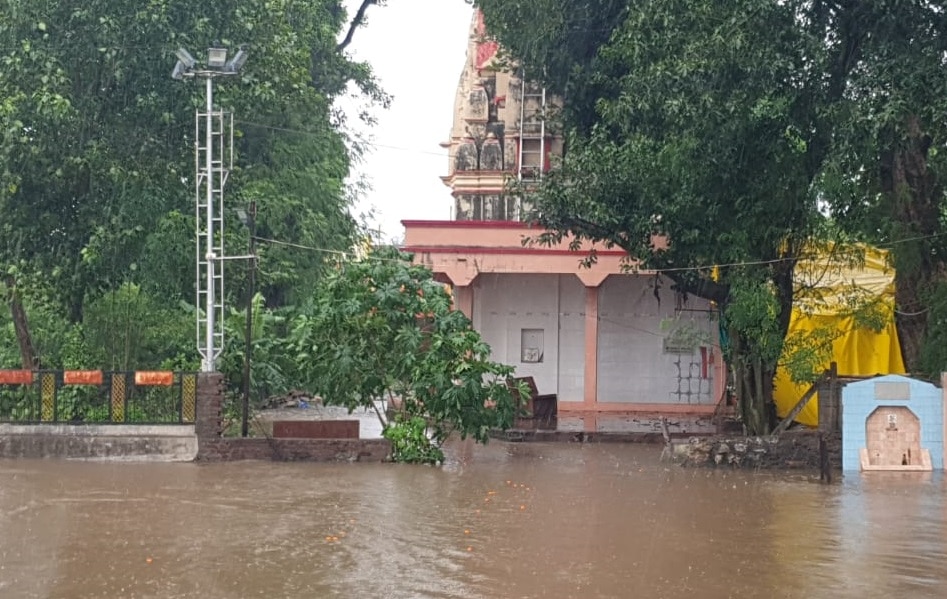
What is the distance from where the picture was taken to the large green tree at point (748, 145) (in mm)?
16594

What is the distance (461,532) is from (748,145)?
8.66 m

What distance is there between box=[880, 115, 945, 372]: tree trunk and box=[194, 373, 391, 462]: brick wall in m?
8.72

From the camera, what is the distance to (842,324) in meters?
21.5

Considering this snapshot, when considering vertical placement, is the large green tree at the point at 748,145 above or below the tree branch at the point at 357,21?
below

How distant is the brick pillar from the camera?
59.2 ft

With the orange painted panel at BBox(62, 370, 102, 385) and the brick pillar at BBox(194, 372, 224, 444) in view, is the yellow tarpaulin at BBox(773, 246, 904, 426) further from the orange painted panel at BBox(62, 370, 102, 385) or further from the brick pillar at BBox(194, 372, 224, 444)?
the orange painted panel at BBox(62, 370, 102, 385)

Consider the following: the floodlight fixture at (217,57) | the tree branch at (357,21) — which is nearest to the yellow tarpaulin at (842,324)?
the floodlight fixture at (217,57)

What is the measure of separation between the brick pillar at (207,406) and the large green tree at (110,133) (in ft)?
10.9

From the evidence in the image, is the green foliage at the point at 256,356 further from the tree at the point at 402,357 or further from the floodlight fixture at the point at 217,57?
the floodlight fixture at the point at 217,57

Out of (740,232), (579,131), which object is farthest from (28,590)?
(579,131)

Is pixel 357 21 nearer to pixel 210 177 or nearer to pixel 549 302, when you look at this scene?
pixel 549 302

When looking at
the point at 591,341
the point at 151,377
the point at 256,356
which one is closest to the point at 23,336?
the point at 256,356

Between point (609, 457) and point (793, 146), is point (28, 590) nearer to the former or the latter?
point (609, 457)

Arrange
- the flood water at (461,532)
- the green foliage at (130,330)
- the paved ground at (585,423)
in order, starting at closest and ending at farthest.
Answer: the flood water at (461,532), the paved ground at (585,423), the green foliage at (130,330)
